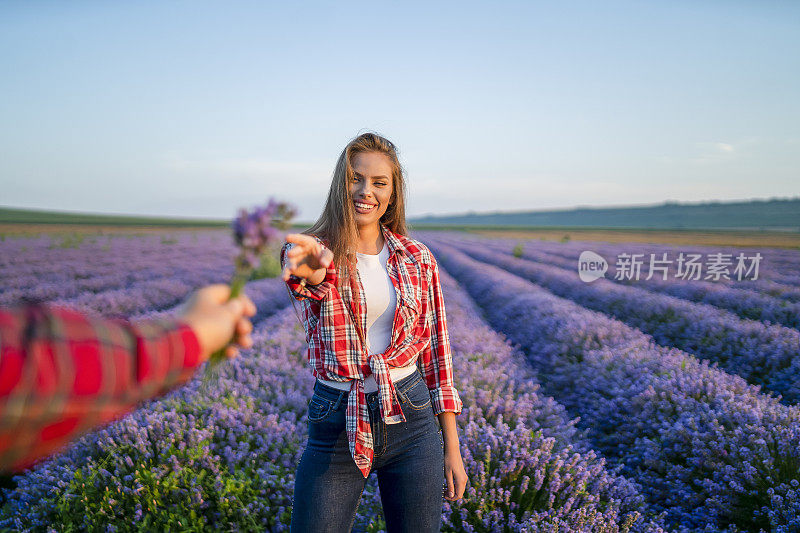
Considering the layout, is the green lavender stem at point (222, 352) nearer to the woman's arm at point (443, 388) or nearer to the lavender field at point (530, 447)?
the lavender field at point (530, 447)

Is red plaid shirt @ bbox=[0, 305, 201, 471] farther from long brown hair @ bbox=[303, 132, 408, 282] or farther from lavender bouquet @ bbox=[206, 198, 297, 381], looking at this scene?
long brown hair @ bbox=[303, 132, 408, 282]

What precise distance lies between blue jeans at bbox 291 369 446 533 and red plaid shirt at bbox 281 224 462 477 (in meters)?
0.05

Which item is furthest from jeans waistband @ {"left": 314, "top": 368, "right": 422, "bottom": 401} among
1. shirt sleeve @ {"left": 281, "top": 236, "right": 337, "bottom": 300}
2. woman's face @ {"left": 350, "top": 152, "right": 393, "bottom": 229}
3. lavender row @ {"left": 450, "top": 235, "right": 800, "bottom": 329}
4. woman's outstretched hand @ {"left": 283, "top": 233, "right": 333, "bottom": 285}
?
lavender row @ {"left": 450, "top": 235, "right": 800, "bottom": 329}

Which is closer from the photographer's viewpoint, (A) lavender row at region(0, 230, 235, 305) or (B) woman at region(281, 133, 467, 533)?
(B) woman at region(281, 133, 467, 533)

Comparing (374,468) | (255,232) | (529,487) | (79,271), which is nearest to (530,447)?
(529,487)

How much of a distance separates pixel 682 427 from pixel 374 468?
122 inches

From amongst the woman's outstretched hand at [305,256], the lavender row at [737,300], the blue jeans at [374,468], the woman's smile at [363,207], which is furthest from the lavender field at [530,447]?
the lavender row at [737,300]

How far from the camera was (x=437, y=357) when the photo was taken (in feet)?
6.11

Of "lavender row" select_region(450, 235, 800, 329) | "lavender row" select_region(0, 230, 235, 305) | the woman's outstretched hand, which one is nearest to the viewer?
the woman's outstretched hand

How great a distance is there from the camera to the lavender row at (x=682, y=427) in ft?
9.75

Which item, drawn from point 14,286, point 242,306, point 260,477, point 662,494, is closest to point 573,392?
point 662,494

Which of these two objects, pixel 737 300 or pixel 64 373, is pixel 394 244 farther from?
pixel 737 300

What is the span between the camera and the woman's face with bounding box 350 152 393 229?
1713 mm

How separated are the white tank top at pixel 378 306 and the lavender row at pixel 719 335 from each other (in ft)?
18.1
